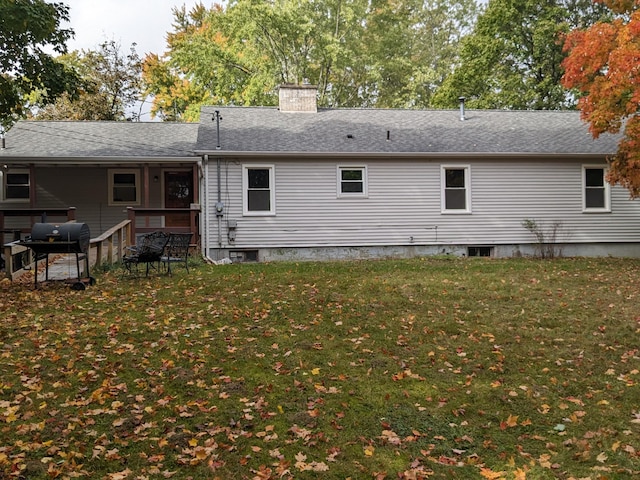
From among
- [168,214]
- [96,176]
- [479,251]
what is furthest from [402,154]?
[96,176]

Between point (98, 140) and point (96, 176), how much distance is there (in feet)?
4.15

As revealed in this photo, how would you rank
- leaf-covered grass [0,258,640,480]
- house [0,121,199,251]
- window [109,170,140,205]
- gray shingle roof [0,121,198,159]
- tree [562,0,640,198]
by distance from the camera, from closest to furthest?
leaf-covered grass [0,258,640,480], tree [562,0,640,198], house [0,121,199,251], gray shingle roof [0,121,198,159], window [109,170,140,205]

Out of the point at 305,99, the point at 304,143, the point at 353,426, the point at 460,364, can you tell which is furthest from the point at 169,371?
the point at 305,99

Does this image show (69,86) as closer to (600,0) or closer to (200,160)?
(200,160)

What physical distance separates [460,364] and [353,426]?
6.26 feet

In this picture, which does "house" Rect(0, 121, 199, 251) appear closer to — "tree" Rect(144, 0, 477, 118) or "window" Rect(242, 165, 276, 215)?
"window" Rect(242, 165, 276, 215)

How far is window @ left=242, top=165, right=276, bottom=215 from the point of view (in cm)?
1576

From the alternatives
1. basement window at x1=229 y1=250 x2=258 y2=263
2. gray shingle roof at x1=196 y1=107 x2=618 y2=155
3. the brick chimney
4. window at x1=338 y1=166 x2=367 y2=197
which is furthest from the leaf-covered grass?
the brick chimney

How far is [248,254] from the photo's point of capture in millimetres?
15938

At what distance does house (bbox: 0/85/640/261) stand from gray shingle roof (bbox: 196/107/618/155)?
6 cm

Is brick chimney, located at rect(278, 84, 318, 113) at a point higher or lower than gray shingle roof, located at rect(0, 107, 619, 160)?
higher

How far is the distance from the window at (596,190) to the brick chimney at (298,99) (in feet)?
29.8

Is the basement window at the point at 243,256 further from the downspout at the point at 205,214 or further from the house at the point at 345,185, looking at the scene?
the downspout at the point at 205,214

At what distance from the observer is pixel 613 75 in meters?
11.6
